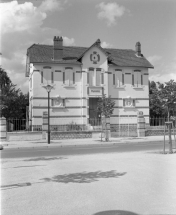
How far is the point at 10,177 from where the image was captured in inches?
335

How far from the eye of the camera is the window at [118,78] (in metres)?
39.0

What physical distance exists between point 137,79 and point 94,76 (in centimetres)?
645

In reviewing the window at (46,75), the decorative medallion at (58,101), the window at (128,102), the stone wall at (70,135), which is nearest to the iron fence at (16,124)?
the stone wall at (70,135)

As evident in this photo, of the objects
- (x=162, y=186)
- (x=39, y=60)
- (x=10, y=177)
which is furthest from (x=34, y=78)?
(x=162, y=186)

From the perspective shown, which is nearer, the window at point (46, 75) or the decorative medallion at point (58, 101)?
the window at point (46, 75)

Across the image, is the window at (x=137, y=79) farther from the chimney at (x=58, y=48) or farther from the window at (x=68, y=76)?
the chimney at (x=58, y=48)

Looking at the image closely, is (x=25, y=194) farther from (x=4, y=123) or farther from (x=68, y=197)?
(x=4, y=123)

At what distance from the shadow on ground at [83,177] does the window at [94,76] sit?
29156mm

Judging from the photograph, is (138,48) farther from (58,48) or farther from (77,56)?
(58,48)

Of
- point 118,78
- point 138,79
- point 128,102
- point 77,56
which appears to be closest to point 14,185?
point 77,56

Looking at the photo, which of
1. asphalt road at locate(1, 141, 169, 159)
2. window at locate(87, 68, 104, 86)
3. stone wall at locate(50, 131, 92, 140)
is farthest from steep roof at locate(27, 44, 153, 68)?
asphalt road at locate(1, 141, 169, 159)

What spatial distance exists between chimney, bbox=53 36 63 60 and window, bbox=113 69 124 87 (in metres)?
7.84

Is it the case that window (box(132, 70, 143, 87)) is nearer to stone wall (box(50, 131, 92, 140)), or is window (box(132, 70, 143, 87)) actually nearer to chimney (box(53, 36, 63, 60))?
chimney (box(53, 36, 63, 60))

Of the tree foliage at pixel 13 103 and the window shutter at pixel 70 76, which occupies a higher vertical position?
the window shutter at pixel 70 76
